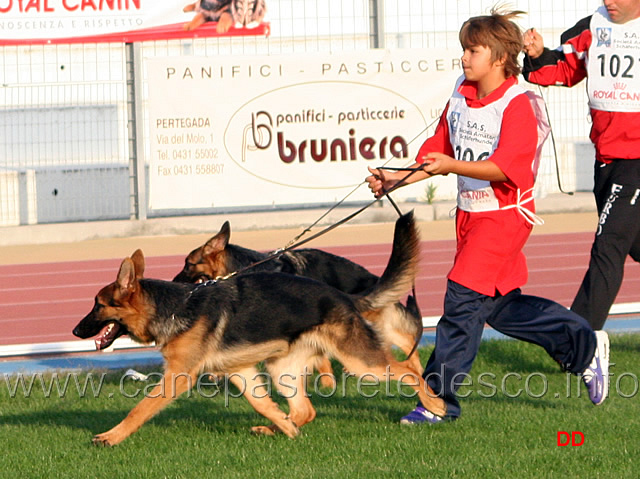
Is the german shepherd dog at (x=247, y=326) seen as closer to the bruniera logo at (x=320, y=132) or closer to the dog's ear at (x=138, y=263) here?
the dog's ear at (x=138, y=263)

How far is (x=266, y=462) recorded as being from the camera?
505cm

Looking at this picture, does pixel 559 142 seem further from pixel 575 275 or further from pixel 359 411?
pixel 359 411

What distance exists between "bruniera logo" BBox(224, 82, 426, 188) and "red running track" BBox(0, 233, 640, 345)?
7.27 feet

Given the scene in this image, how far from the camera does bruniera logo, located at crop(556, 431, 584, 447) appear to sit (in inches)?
202

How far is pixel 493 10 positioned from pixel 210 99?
9960 millimetres

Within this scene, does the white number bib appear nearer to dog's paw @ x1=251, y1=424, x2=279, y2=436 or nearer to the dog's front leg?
dog's paw @ x1=251, y1=424, x2=279, y2=436

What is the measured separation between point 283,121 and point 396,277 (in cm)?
963

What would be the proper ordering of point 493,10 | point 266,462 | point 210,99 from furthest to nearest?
point 210,99, point 493,10, point 266,462

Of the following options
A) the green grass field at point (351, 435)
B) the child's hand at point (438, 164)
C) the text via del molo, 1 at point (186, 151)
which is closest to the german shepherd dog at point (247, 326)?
the green grass field at point (351, 435)

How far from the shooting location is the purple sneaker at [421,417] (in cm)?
557

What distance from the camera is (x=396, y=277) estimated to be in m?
5.72

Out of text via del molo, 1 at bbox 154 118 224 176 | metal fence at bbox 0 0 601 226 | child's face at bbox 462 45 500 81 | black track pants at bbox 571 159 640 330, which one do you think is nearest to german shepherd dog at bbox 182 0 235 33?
metal fence at bbox 0 0 601 226

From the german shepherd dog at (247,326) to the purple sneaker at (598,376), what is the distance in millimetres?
814

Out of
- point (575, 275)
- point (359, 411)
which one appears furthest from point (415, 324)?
point (575, 275)
